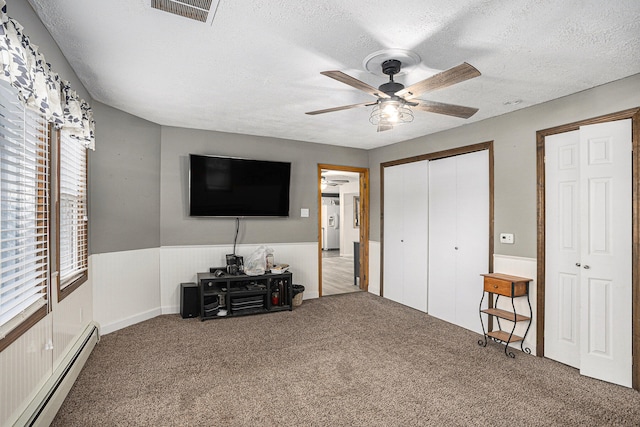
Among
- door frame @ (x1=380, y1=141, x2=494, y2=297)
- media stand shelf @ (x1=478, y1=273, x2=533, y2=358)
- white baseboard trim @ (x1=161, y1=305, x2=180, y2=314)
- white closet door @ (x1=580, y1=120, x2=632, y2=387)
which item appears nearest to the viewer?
white closet door @ (x1=580, y1=120, x2=632, y2=387)

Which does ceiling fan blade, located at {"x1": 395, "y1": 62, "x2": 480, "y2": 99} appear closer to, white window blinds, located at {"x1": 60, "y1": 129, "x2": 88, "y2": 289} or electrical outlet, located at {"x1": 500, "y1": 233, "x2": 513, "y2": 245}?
electrical outlet, located at {"x1": 500, "y1": 233, "x2": 513, "y2": 245}

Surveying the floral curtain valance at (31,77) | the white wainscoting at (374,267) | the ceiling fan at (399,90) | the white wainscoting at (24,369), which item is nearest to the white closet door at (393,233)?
the white wainscoting at (374,267)

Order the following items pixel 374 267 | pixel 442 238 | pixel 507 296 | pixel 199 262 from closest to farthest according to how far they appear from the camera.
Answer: pixel 507 296
pixel 442 238
pixel 199 262
pixel 374 267

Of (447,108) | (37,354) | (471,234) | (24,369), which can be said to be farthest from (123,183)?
(471,234)

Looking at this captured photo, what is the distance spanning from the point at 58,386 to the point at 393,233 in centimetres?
425

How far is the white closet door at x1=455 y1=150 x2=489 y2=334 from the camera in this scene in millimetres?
3898

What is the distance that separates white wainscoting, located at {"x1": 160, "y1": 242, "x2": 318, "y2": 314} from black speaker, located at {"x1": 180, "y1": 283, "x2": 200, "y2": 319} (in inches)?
11.2

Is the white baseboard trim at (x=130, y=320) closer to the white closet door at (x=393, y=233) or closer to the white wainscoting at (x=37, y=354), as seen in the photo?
the white wainscoting at (x=37, y=354)

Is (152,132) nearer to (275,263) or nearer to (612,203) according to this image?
(275,263)

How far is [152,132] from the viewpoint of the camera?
4258mm

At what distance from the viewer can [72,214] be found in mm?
3020

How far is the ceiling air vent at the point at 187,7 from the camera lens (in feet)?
5.95

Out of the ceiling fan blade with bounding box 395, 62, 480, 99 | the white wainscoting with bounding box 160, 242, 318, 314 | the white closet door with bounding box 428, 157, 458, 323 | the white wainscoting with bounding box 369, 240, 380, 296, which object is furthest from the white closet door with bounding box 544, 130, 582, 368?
the white wainscoting with bounding box 160, 242, 318, 314

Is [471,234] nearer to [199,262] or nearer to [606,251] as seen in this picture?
[606,251]
